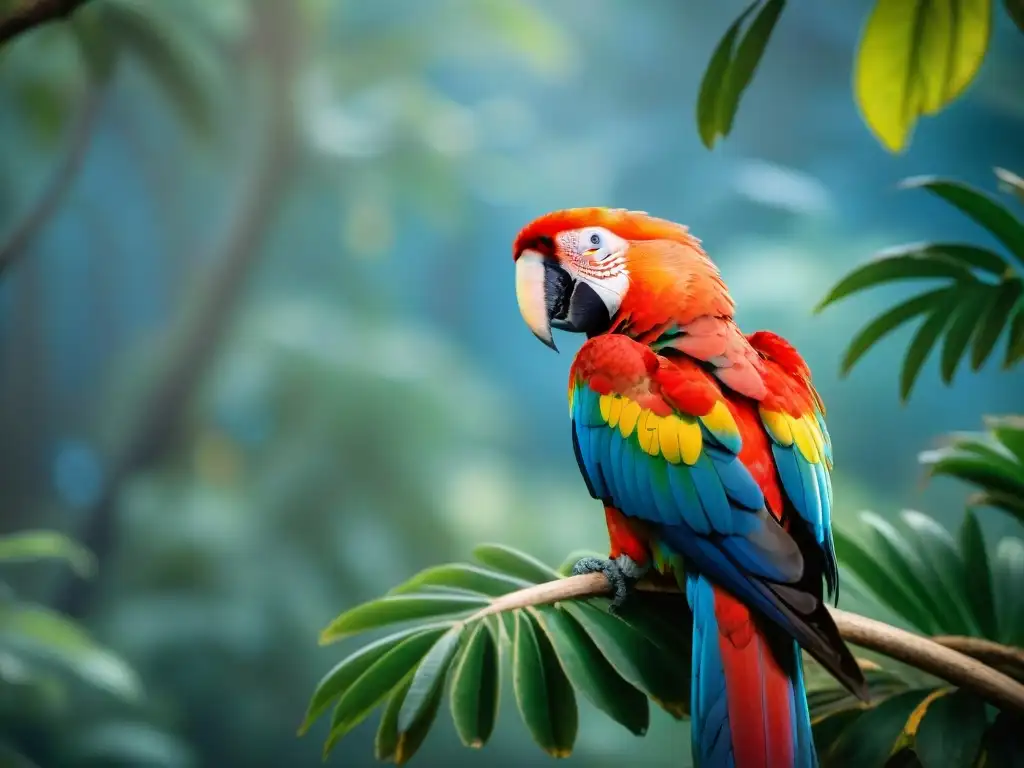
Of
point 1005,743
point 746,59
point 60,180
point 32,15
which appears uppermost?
point 60,180

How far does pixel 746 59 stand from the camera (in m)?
0.84

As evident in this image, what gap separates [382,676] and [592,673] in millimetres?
230

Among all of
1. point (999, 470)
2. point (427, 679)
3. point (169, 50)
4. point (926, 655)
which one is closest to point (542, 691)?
point (427, 679)

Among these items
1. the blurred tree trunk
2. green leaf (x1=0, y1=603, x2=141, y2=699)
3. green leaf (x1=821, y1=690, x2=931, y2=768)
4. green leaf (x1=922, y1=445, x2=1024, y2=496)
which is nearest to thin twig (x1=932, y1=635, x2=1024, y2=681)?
green leaf (x1=821, y1=690, x2=931, y2=768)

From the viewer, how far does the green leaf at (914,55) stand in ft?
2.34

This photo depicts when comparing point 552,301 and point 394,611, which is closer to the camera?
point 394,611

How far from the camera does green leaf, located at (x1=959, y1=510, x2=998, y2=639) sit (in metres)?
1.00

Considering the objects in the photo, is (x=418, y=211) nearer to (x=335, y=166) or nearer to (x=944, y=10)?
(x=335, y=166)

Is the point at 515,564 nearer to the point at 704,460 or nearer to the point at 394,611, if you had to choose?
the point at 394,611

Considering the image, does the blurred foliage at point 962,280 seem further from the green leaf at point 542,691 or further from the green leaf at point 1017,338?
the green leaf at point 542,691

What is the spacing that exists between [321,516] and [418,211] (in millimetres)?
928

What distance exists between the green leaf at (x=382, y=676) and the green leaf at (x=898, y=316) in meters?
0.73

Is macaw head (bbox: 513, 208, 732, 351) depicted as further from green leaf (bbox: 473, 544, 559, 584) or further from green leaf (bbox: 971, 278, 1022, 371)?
green leaf (bbox: 971, 278, 1022, 371)

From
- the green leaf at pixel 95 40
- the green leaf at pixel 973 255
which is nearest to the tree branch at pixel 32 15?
the green leaf at pixel 973 255
